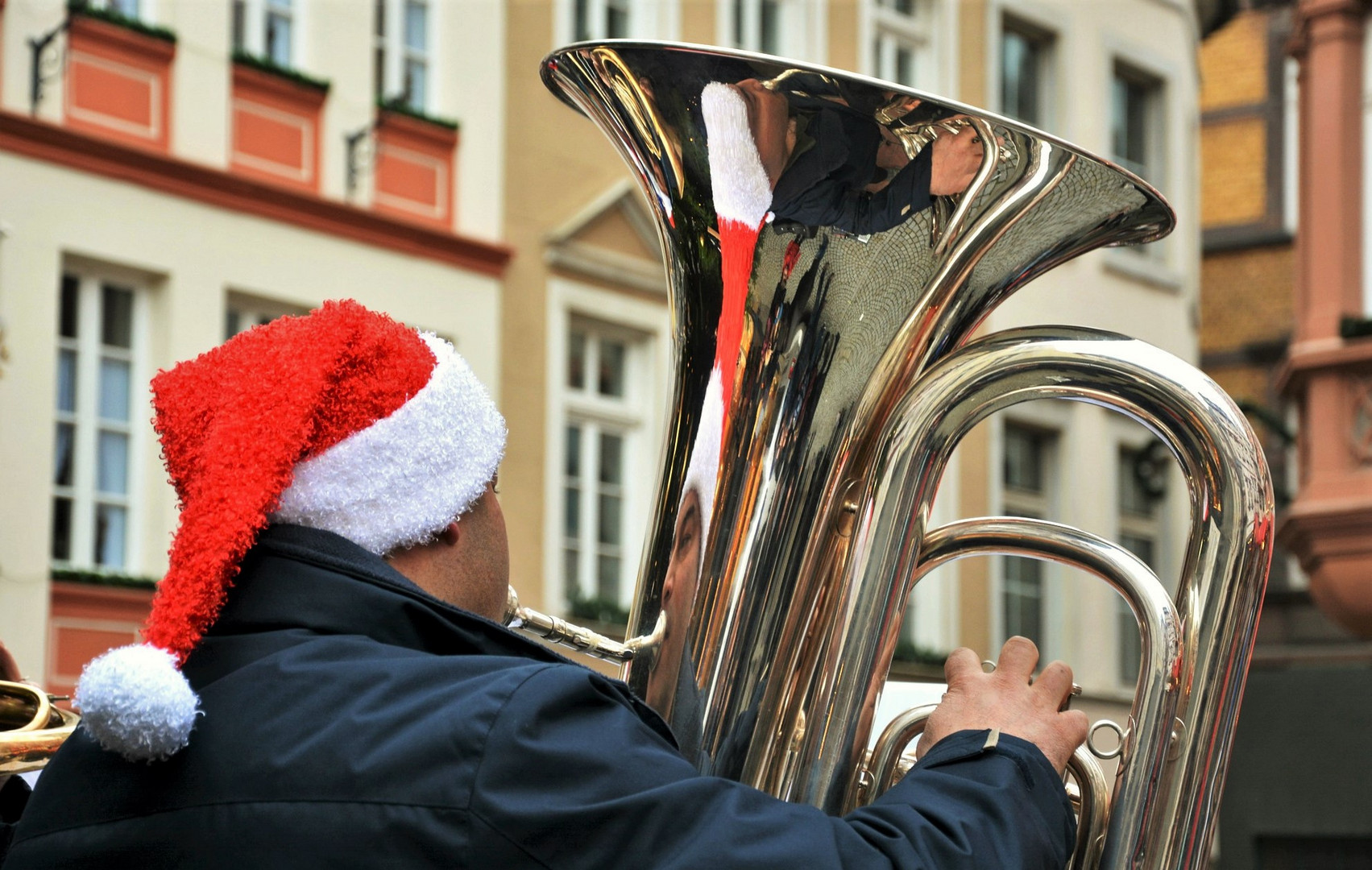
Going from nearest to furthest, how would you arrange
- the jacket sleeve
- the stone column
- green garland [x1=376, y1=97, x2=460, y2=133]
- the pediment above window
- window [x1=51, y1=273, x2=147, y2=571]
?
the jacket sleeve < window [x1=51, y1=273, x2=147, y2=571] < the stone column < green garland [x1=376, y1=97, x2=460, y2=133] < the pediment above window

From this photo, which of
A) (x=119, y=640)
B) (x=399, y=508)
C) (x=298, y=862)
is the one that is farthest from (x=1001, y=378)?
(x=119, y=640)

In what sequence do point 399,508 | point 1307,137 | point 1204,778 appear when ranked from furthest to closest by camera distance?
point 1307,137 → point 1204,778 → point 399,508

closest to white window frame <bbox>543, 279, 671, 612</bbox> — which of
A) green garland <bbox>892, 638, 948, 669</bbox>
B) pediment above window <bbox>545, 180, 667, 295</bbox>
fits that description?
pediment above window <bbox>545, 180, 667, 295</bbox>

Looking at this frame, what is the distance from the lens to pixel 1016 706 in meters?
1.57

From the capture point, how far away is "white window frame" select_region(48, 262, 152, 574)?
8.68m

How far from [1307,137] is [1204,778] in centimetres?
976

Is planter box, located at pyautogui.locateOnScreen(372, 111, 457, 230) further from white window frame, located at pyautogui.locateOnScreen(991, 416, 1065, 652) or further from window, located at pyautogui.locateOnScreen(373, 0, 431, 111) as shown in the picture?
white window frame, located at pyautogui.locateOnScreen(991, 416, 1065, 652)

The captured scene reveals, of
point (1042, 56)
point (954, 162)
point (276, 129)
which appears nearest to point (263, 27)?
point (276, 129)

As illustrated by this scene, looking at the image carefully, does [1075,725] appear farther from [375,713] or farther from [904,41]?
[904,41]

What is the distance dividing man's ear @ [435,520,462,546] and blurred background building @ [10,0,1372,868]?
6916 millimetres

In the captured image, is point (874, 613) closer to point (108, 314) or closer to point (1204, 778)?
point (1204, 778)

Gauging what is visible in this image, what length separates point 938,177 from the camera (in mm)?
1769

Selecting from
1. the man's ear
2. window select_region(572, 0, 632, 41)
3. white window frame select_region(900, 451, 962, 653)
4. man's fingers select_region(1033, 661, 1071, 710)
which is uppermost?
window select_region(572, 0, 632, 41)

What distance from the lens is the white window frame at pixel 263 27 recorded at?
955cm
